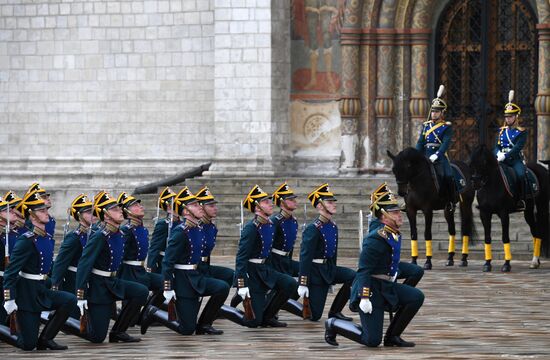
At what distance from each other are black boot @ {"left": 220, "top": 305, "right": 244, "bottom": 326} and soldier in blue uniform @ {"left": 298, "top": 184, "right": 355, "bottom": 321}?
2.29ft

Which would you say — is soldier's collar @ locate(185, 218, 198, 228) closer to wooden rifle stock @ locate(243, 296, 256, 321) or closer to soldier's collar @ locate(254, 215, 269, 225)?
soldier's collar @ locate(254, 215, 269, 225)

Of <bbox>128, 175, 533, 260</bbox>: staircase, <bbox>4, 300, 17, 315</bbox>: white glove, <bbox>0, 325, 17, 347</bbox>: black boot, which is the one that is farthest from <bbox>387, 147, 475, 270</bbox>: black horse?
<bbox>4, 300, 17, 315</bbox>: white glove

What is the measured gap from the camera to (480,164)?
23.0 m

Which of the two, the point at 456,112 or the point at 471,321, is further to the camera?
the point at 456,112

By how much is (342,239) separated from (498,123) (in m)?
4.87

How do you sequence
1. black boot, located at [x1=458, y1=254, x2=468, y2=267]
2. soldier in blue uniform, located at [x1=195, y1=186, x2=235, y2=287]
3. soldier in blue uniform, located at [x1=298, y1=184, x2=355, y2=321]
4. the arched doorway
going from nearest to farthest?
soldier in blue uniform, located at [x1=195, y1=186, x2=235, y2=287]
soldier in blue uniform, located at [x1=298, y1=184, x2=355, y2=321]
black boot, located at [x1=458, y1=254, x2=468, y2=267]
the arched doorway

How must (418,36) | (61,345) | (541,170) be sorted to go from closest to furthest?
1. (61,345)
2. (541,170)
3. (418,36)

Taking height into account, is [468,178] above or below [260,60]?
below

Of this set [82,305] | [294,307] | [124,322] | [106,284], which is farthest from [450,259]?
[82,305]

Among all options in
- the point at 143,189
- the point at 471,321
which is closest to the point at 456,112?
the point at 143,189

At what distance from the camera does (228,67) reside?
100 ft

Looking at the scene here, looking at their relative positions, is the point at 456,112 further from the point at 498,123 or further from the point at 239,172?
the point at 239,172

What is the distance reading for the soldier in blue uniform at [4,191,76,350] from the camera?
1535 centimetres

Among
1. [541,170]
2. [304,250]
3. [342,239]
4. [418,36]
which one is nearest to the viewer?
[304,250]
